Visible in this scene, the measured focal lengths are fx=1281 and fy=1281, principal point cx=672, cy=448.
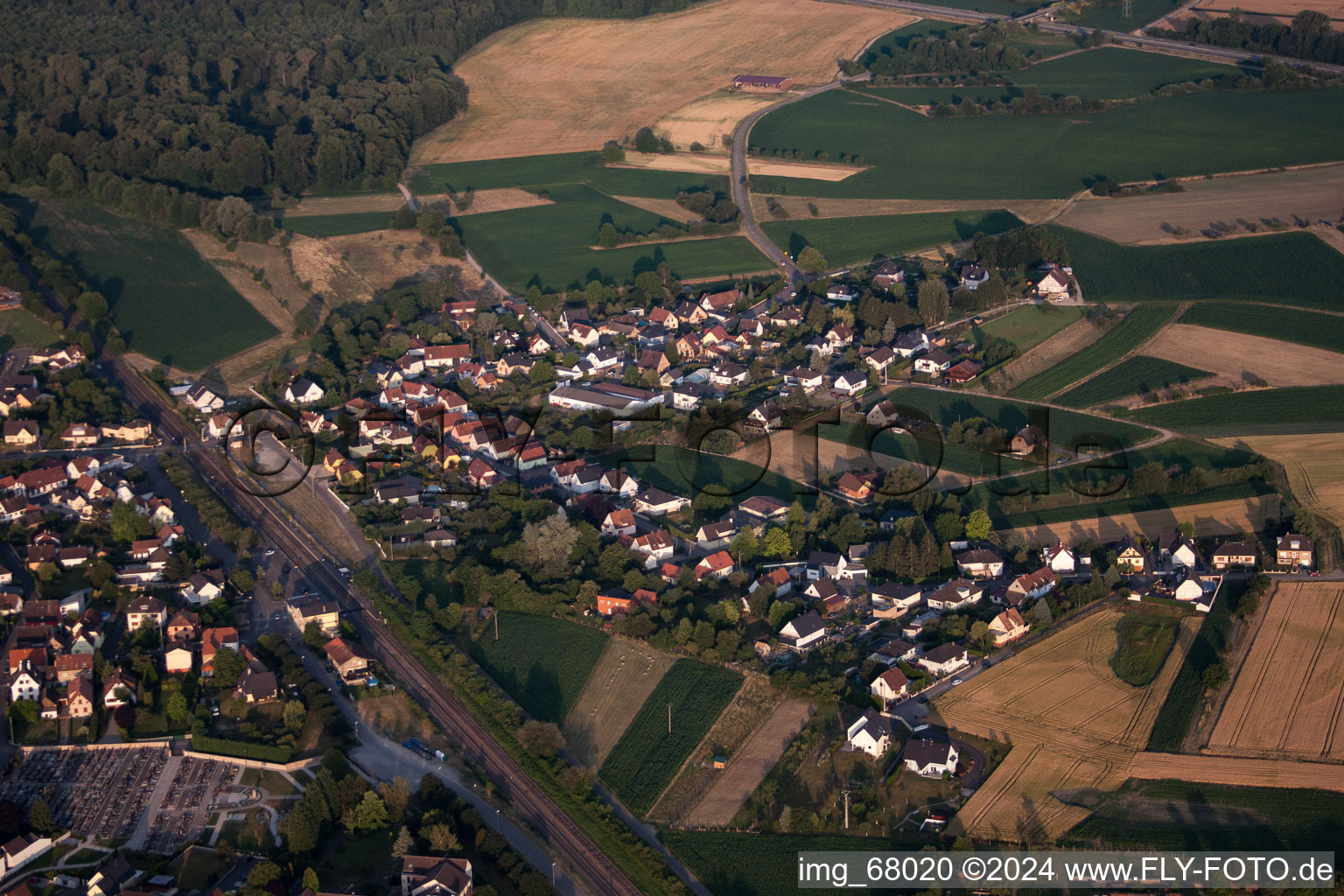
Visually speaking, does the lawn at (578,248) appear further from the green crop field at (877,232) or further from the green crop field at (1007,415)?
the green crop field at (1007,415)

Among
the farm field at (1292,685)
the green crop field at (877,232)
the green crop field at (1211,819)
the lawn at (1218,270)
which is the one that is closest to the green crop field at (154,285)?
the green crop field at (877,232)

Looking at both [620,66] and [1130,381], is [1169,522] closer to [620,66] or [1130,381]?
[1130,381]

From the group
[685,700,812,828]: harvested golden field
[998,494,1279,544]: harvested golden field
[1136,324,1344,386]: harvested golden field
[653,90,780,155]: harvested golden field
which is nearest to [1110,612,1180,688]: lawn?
[998,494,1279,544]: harvested golden field

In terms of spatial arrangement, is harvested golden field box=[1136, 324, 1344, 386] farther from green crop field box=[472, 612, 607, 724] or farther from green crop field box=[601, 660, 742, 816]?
green crop field box=[472, 612, 607, 724]

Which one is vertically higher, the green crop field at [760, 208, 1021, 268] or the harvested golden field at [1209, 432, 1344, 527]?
the harvested golden field at [1209, 432, 1344, 527]

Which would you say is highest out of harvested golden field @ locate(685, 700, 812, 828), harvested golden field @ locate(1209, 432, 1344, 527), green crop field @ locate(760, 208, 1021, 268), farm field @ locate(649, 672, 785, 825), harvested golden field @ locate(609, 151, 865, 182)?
harvested golden field @ locate(1209, 432, 1344, 527)

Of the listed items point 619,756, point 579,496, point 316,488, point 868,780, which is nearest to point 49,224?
point 316,488

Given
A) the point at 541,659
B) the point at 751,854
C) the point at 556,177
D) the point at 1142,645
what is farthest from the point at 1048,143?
the point at 751,854

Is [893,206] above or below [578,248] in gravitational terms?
above
